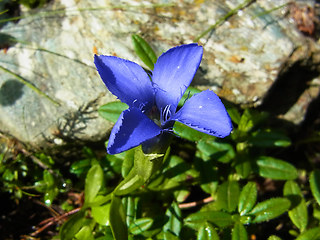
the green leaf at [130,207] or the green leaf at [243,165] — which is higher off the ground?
the green leaf at [130,207]

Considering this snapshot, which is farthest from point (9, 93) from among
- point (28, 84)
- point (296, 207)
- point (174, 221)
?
point (296, 207)

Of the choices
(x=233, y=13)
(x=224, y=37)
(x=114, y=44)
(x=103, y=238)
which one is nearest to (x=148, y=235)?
(x=103, y=238)

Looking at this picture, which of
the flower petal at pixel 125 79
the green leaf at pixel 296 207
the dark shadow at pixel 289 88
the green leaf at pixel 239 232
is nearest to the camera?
the flower petal at pixel 125 79

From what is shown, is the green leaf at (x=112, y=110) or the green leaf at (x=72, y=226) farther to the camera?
the green leaf at (x=112, y=110)

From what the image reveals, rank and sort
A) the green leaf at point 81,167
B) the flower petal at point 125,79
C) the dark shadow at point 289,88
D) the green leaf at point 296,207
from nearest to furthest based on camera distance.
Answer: the flower petal at point 125,79 → the green leaf at point 296,207 → the green leaf at point 81,167 → the dark shadow at point 289,88

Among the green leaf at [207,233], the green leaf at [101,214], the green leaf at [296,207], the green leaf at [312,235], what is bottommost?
the green leaf at [296,207]

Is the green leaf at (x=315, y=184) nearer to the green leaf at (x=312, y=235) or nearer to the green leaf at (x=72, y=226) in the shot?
the green leaf at (x=312, y=235)

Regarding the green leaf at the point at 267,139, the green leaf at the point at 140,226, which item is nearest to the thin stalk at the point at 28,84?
the green leaf at the point at 140,226

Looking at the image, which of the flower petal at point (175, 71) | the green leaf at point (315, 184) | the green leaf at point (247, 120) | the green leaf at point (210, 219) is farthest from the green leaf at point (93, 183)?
the green leaf at point (315, 184)
